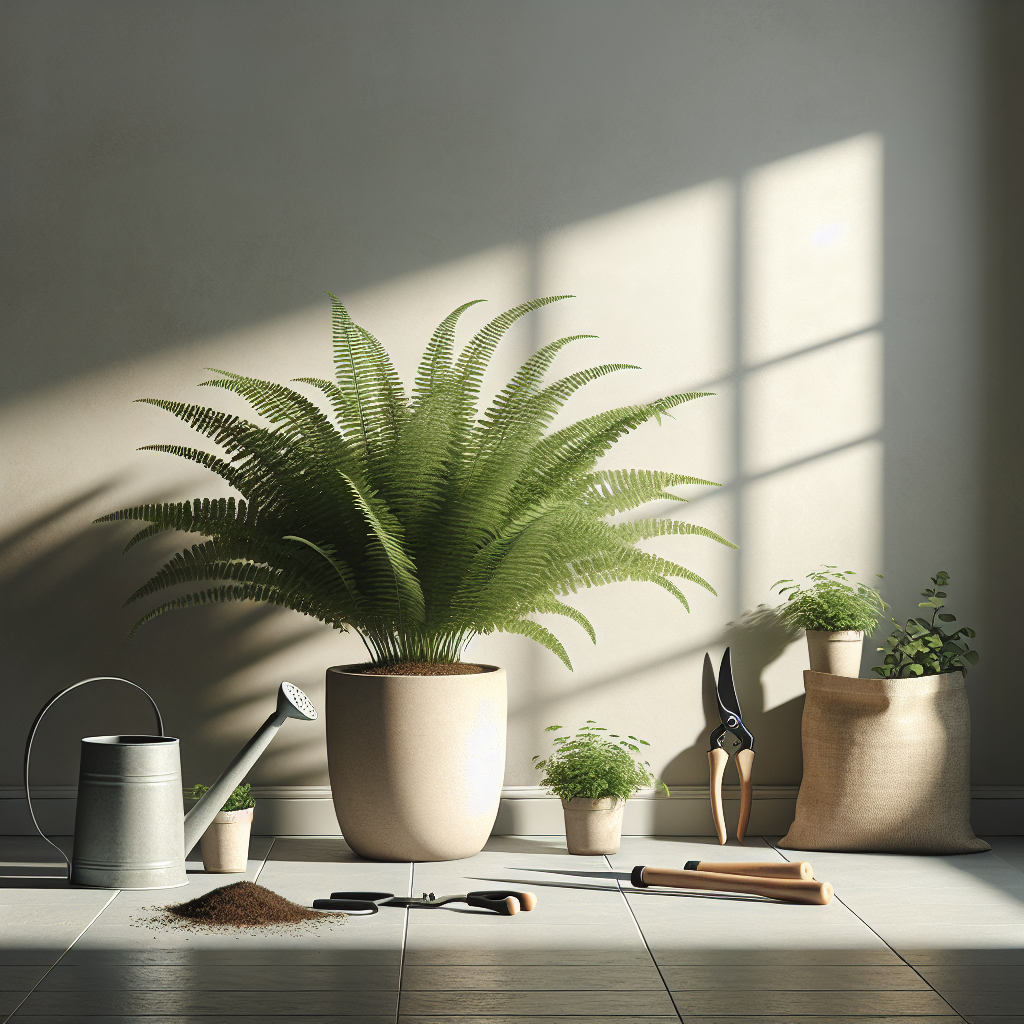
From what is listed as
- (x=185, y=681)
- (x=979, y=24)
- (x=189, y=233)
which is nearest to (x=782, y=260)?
(x=979, y=24)

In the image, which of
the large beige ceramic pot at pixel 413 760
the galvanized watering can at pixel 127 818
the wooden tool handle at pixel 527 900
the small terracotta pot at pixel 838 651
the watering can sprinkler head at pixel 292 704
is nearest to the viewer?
the wooden tool handle at pixel 527 900

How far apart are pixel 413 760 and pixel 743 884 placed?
820 mm

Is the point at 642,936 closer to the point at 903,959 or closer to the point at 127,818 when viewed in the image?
the point at 903,959

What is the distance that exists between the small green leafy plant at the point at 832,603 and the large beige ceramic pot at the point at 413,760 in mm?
934

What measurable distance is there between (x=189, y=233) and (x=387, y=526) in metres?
1.19

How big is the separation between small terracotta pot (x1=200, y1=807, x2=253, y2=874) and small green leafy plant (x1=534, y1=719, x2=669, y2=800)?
2.60ft

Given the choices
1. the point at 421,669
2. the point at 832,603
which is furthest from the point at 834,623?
the point at 421,669

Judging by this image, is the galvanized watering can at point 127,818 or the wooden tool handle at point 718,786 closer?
the galvanized watering can at point 127,818

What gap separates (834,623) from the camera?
316 cm

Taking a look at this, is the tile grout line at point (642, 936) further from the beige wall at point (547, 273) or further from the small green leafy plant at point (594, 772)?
the beige wall at point (547, 273)

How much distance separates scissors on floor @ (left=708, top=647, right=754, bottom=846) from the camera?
10.4 feet

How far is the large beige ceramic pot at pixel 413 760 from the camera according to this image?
2.80 m

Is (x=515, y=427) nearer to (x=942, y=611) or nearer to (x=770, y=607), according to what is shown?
(x=770, y=607)

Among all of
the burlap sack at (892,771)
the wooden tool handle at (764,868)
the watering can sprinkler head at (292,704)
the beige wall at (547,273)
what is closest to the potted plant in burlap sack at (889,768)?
the burlap sack at (892,771)
